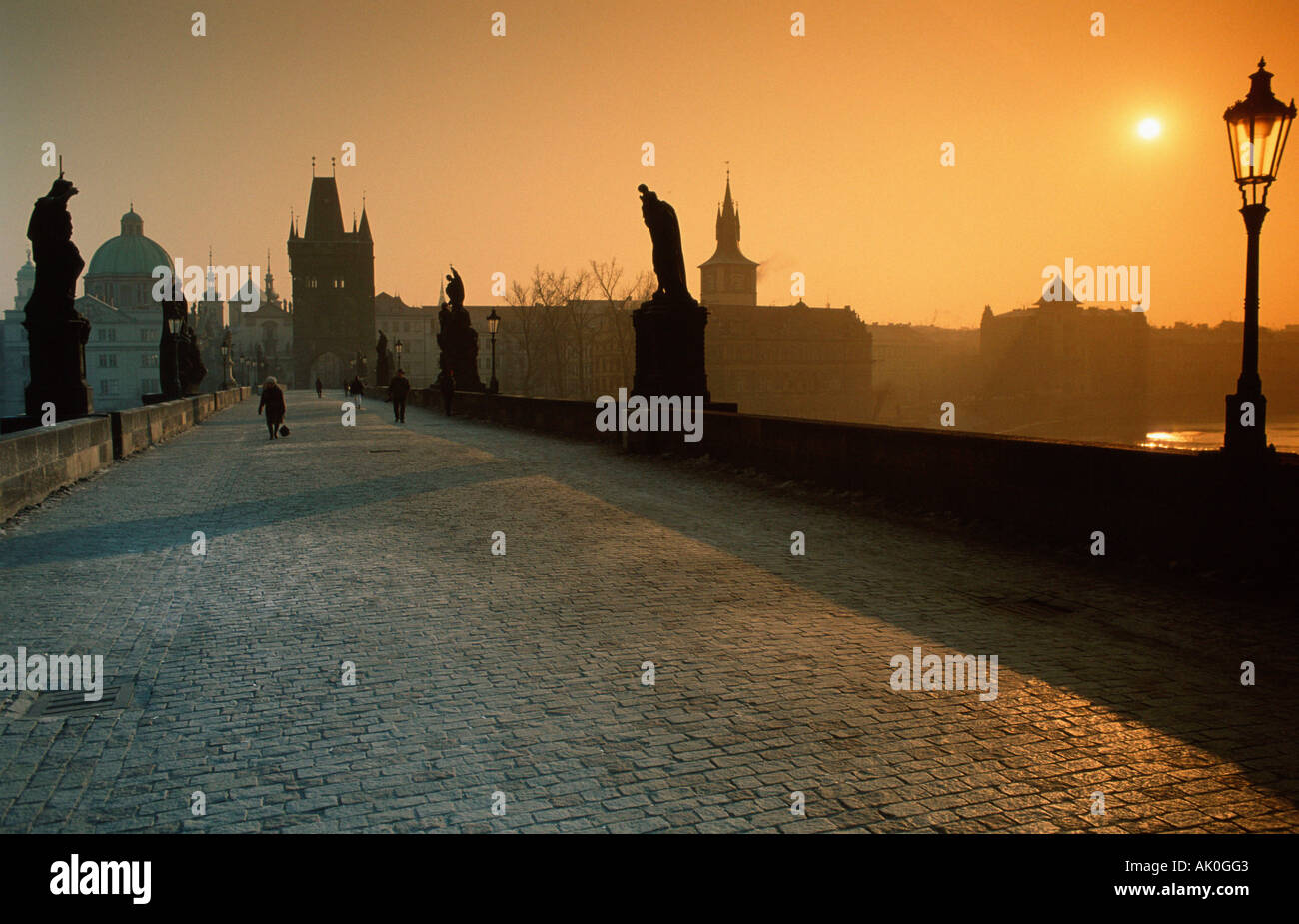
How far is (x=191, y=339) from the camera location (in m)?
41.0

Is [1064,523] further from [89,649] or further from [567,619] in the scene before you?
[89,649]

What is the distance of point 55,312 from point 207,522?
9269mm

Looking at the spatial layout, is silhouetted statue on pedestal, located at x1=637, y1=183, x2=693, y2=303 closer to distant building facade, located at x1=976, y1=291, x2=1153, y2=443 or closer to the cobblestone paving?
the cobblestone paving

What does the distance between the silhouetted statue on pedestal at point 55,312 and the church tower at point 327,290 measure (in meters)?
107

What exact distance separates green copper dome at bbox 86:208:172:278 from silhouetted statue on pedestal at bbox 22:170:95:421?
130 metres

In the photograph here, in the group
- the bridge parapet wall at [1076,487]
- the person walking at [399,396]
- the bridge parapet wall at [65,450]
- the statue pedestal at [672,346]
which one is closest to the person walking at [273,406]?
the bridge parapet wall at [65,450]

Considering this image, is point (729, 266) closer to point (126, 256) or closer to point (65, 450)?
point (126, 256)

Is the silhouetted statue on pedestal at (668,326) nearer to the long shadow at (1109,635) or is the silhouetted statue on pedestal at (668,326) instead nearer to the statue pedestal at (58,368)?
the long shadow at (1109,635)

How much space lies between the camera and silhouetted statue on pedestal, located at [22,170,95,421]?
16.5 metres

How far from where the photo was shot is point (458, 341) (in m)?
39.9

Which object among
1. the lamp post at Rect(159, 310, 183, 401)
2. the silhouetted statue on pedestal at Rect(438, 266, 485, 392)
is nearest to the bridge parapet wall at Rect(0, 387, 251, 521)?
the lamp post at Rect(159, 310, 183, 401)

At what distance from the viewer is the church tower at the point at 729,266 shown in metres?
136
